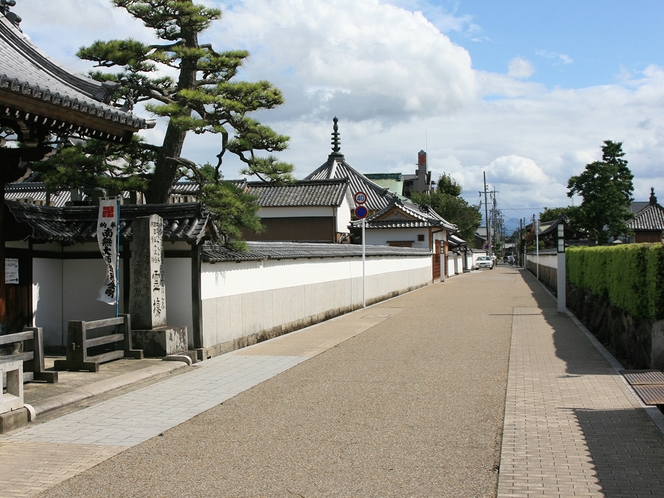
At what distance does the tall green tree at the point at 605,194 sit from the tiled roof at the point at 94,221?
132 ft

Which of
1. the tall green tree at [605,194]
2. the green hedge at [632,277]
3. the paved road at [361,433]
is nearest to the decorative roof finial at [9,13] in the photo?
the paved road at [361,433]

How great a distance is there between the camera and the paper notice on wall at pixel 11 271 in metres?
10.6

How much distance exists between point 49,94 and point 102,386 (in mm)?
3848

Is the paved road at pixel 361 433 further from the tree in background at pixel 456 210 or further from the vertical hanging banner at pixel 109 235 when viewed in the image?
the tree in background at pixel 456 210

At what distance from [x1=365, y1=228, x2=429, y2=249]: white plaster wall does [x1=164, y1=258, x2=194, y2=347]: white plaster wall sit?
2969 cm

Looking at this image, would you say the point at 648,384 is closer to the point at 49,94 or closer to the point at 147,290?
the point at 147,290

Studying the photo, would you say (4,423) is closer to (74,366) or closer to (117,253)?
(74,366)

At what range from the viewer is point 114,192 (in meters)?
12.7

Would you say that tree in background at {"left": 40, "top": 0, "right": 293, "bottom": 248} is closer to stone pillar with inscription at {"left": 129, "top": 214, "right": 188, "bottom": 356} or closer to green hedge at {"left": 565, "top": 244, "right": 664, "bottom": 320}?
stone pillar with inscription at {"left": 129, "top": 214, "right": 188, "bottom": 356}

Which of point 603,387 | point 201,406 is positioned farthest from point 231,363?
point 603,387

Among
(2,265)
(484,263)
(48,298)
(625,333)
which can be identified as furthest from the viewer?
(484,263)

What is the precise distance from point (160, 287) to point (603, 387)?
23.3ft

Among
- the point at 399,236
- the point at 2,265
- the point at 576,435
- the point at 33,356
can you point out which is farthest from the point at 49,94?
the point at 399,236

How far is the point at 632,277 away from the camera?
34.7 ft
